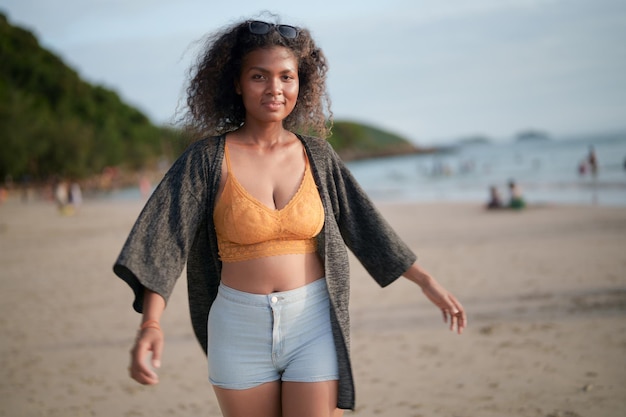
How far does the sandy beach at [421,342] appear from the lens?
4.41 m

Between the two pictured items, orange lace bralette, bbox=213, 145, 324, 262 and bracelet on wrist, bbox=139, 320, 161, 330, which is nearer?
bracelet on wrist, bbox=139, 320, 161, 330

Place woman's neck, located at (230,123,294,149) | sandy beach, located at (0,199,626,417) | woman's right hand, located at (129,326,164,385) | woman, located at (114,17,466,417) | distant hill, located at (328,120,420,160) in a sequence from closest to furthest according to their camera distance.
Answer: woman's right hand, located at (129,326,164,385), woman, located at (114,17,466,417), woman's neck, located at (230,123,294,149), sandy beach, located at (0,199,626,417), distant hill, located at (328,120,420,160)

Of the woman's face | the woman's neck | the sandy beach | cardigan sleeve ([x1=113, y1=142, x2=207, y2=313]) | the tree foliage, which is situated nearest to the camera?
cardigan sleeve ([x1=113, y1=142, x2=207, y2=313])

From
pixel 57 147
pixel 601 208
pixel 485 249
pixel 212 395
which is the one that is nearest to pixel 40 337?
pixel 212 395

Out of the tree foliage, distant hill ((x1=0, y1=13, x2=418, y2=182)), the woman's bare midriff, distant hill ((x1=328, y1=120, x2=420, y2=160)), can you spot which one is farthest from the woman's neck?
distant hill ((x1=328, y1=120, x2=420, y2=160))

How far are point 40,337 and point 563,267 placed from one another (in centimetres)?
732

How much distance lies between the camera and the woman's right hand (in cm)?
176

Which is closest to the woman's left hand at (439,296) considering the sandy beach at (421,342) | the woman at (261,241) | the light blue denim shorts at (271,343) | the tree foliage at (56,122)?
the woman at (261,241)

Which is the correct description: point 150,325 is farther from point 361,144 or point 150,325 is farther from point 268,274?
point 361,144

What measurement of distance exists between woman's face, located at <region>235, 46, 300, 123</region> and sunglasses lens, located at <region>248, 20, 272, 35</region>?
0.22ft

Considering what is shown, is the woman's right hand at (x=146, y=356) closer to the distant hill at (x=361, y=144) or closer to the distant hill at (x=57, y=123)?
the distant hill at (x=57, y=123)

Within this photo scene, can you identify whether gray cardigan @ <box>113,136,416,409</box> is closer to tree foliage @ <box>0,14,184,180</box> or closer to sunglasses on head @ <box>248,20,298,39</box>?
sunglasses on head @ <box>248,20,298,39</box>

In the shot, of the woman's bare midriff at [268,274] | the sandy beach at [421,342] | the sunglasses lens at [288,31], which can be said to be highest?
the sunglasses lens at [288,31]

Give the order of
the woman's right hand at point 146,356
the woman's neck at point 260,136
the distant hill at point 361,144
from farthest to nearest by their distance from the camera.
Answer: the distant hill at point 361,144
the woman's neck at point 260,136
the woman's right hand at point 146,356
